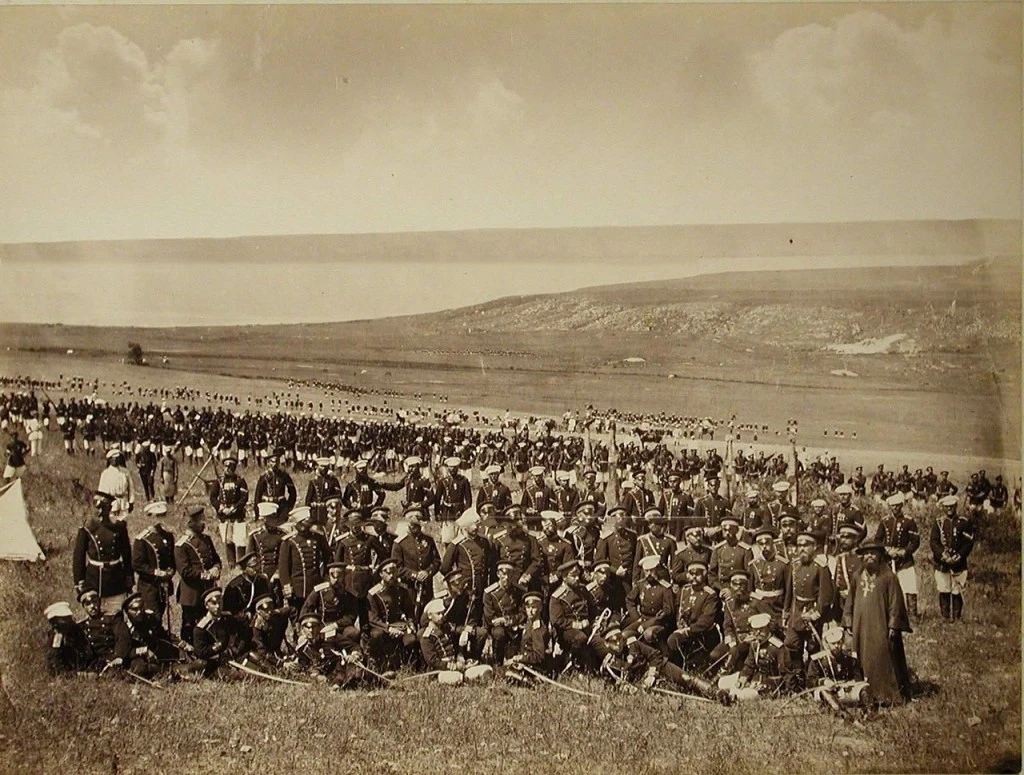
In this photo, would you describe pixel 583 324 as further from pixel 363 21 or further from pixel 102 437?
pixel 102 437

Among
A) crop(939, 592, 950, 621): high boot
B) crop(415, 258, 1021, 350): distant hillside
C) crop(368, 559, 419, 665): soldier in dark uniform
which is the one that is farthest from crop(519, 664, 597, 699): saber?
crop(939, 592, 950, 621): high boot

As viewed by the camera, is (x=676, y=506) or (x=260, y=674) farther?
(x=676, y=506)

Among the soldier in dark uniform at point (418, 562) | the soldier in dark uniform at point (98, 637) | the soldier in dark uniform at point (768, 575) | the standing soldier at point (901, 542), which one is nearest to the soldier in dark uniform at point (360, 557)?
the soldier in dark uniform at point (418, 562)

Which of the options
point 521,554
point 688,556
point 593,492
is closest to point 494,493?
point 521,554

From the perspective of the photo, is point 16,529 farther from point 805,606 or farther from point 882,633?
point 882,633

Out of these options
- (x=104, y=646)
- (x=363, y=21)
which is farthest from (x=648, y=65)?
(x=104, y=646)
